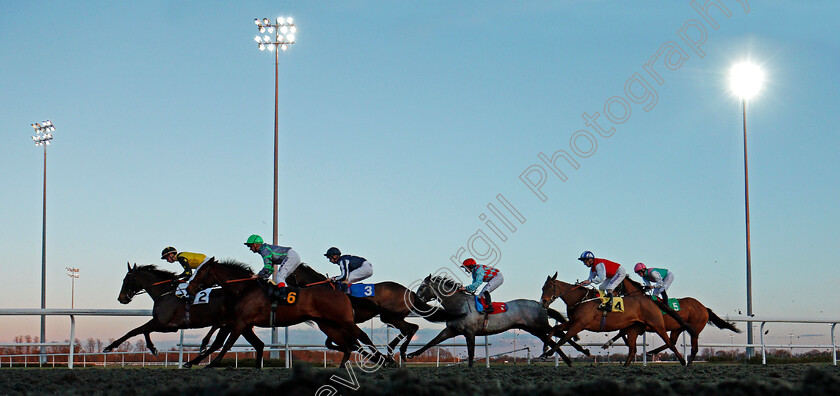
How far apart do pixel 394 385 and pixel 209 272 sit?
708 cm

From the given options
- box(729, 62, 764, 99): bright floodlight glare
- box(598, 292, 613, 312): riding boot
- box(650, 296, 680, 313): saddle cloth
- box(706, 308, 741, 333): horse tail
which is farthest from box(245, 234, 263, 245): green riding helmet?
box(729, 62, 764, 99): bright floodlight glare

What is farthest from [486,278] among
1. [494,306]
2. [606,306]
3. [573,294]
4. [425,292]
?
[606,306]

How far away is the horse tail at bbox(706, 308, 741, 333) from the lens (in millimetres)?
14625

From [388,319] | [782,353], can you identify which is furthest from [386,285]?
[782,353]

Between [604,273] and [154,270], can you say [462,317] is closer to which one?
[604,273]

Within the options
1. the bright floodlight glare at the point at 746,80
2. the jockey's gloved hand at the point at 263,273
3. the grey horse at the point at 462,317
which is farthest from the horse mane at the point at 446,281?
the bright floodlight glare at the point at 746,80

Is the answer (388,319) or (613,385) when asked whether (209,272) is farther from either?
(613,385)

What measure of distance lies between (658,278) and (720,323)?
1.77 metres

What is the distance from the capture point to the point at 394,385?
14.7 feet

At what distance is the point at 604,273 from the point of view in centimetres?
1236

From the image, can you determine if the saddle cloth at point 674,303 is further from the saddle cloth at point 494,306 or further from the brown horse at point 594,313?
the saddle cloth at point 494,306

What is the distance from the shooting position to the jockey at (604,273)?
1238 cm

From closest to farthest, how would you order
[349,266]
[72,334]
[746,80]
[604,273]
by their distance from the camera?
[72,334], [349,266], [604,273], [746,80]

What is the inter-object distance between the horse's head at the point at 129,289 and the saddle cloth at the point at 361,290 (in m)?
3.51
